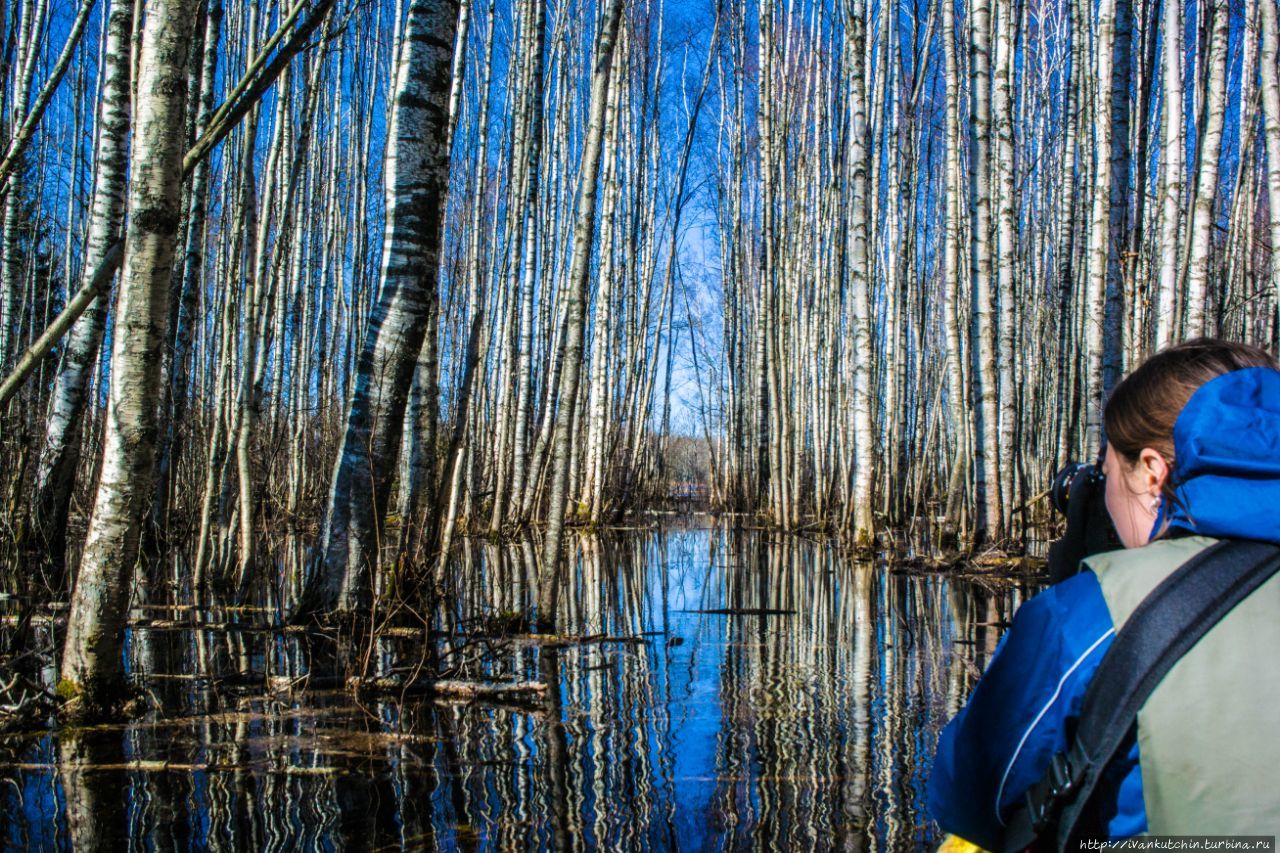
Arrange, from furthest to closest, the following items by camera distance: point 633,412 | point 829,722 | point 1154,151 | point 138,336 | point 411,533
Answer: point 633,412 → point 1154,151 → point 411,533 → point 829,722 → point 138,336

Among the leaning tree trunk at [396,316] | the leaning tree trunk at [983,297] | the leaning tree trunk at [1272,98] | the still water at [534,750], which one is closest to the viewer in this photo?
the still water at [534,750]

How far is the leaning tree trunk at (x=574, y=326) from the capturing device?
4.29 m

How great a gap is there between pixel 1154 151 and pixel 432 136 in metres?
14.6

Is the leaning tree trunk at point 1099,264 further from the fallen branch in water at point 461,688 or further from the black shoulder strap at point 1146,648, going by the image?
the black shoulder strap at point 1146,648

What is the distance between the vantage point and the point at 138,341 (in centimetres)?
256

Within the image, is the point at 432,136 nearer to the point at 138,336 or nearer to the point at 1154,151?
the point at 138,336

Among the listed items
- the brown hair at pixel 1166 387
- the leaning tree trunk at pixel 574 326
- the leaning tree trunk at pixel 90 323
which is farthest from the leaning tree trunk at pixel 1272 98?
the leaning tree trunk at pixel 90 323

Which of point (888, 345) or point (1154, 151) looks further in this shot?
point (1154, 151)

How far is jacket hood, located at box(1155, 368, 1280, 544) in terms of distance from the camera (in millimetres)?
967

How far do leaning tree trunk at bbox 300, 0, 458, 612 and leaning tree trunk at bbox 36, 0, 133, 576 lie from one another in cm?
127

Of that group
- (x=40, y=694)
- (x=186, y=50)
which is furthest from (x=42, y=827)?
(x=186, y=50)

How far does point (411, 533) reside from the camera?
4.86 metres

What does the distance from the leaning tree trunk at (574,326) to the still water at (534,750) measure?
355 mm

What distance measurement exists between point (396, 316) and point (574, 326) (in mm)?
867
